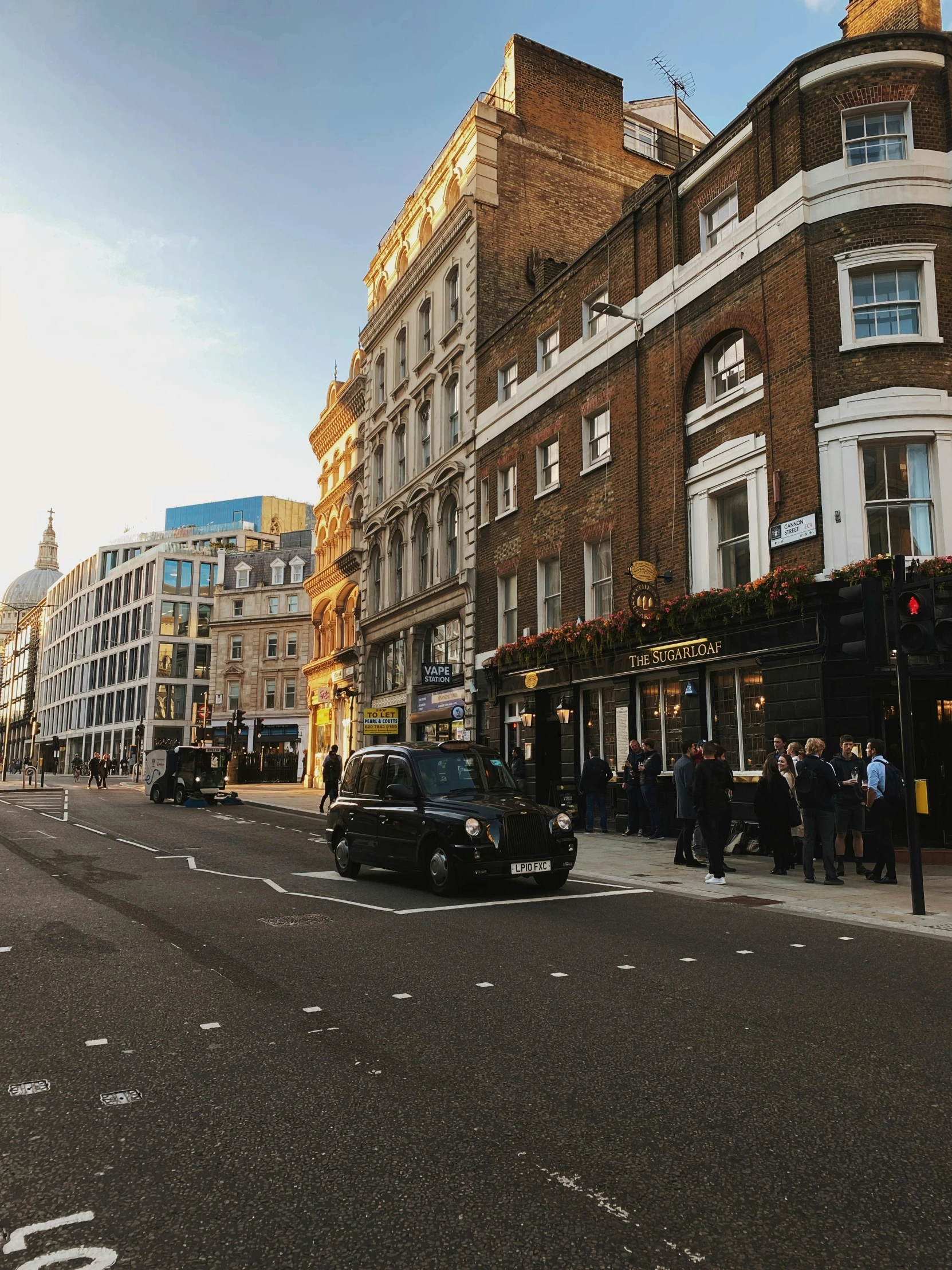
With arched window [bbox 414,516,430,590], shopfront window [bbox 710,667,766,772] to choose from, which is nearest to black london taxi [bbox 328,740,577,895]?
shopfront window [bbox 710,667,766,772]

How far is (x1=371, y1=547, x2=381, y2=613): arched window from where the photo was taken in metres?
36.4

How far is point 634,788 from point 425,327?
20839 millimetres

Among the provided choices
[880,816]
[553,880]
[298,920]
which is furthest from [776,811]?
[298,920]

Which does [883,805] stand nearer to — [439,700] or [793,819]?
[793,819]

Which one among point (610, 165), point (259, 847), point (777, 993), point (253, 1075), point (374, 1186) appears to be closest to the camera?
point (374, 1186)

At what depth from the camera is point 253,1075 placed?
4.38 meters

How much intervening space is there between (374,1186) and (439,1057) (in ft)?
4.68

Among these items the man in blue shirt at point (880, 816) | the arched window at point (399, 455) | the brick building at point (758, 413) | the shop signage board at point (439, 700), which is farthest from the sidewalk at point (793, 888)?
the arched window at point (399, 455)

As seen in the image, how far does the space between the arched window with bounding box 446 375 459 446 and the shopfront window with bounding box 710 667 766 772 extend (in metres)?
14.9

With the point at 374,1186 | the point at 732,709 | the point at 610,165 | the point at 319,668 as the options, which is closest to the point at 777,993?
the point at 374,1186

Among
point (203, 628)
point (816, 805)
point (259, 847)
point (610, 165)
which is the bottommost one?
point (259, 847)

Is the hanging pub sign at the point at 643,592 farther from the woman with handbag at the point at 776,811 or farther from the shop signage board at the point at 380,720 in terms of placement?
the shop signage board at the point at 380,720

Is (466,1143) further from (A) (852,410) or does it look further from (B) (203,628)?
(B) (203,628)

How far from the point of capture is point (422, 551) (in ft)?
106
